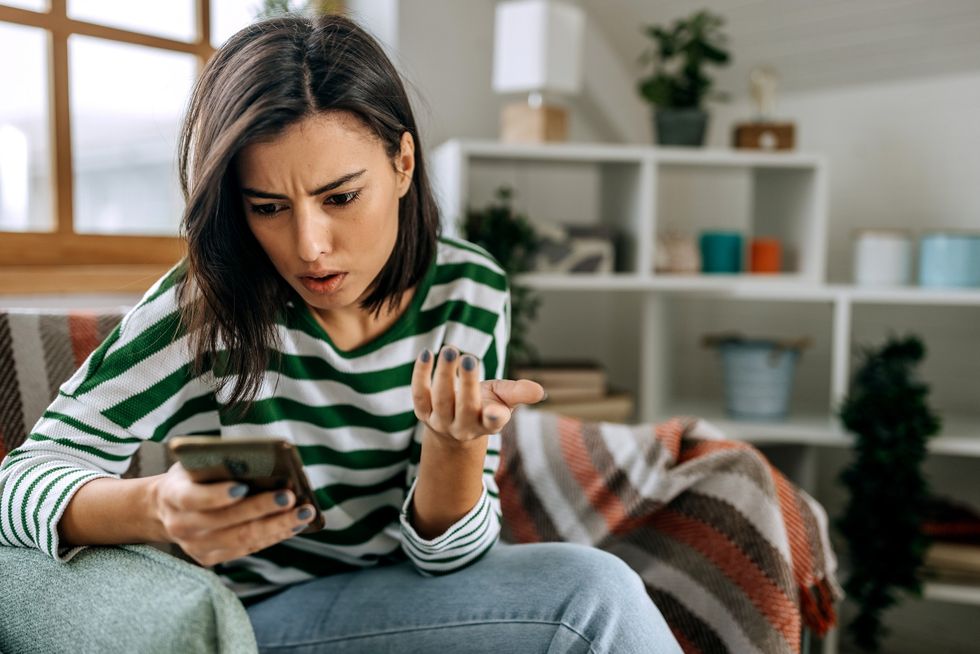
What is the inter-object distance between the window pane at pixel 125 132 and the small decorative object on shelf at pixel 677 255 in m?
1.07

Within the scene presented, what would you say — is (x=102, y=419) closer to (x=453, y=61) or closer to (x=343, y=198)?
(x=343, y=198)

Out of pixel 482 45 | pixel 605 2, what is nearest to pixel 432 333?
pixel 482 45

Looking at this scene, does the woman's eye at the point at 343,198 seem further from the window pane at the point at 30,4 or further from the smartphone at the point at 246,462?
the window pane at the point at 30,4

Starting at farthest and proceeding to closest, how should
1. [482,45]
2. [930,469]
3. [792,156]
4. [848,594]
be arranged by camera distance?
[482,45] < [930,469] < [792,156] < [848,594]

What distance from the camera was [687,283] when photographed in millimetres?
1945

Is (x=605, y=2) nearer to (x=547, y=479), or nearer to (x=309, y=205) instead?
(x=547, y=479)

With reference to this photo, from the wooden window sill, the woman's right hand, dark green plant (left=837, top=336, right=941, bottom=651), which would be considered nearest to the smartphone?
the woman's right hand

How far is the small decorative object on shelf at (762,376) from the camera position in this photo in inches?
77.6

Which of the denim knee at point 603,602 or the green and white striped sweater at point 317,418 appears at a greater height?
the green and white striped sweater at point 317,418

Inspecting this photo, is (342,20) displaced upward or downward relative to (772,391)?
upward

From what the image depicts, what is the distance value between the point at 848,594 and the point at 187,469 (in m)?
1.56

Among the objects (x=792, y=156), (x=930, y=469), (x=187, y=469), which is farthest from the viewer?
(x=930, y=469)

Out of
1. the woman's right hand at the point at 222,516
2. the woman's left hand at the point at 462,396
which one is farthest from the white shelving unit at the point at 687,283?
the woman's right hand at the point at 222,516

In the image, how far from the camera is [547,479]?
1278mm
